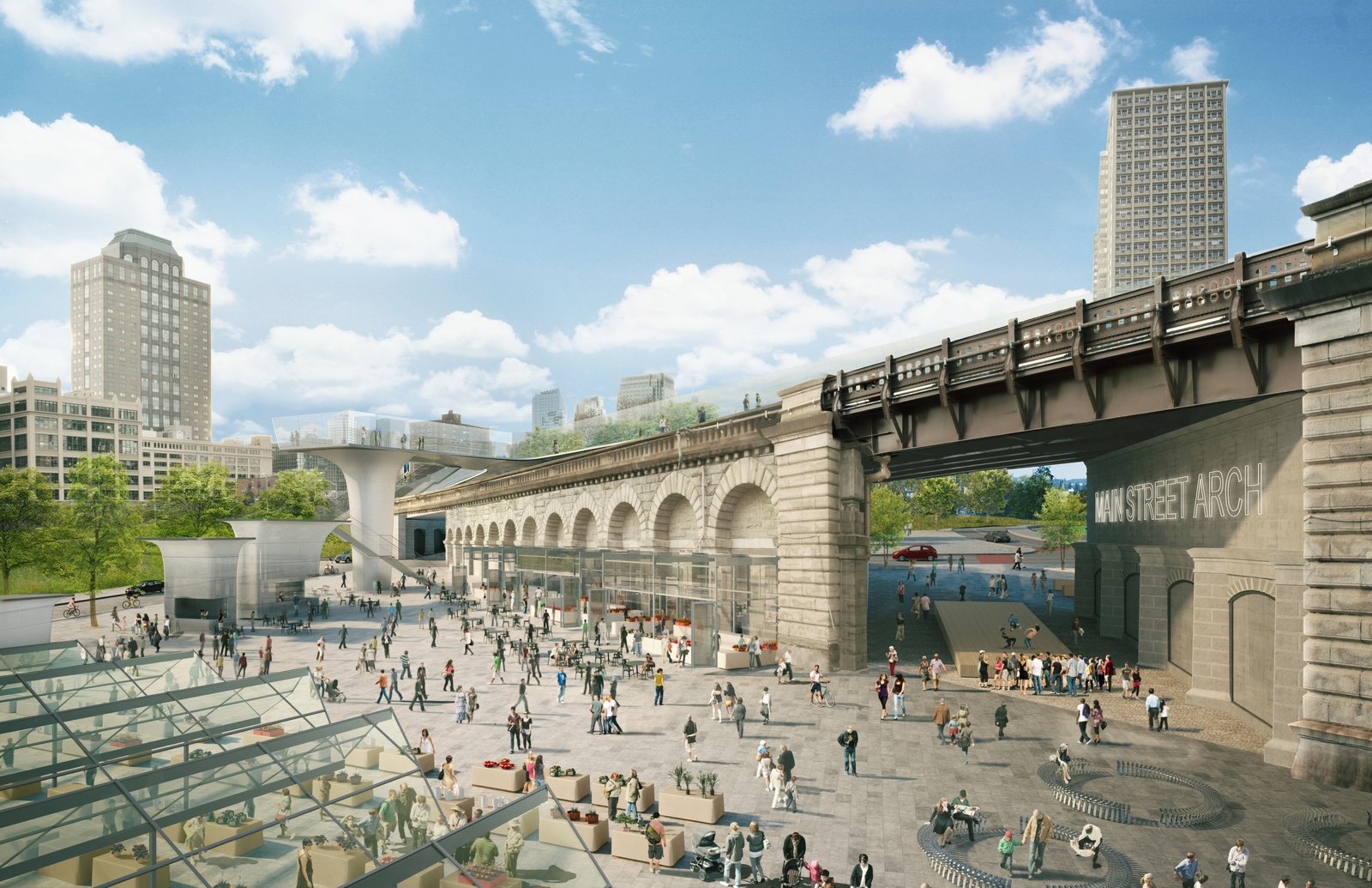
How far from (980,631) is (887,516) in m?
53.4

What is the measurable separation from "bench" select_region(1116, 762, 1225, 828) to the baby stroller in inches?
340

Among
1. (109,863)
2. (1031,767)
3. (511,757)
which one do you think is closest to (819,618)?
(1031,767)

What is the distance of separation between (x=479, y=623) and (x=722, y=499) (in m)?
18.5

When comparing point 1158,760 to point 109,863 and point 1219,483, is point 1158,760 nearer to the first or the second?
point 1219,483

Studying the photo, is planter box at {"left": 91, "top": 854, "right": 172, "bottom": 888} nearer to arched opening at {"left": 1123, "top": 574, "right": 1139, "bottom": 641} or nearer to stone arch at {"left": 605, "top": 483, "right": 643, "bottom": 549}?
arched opening at {"left": 1123, "top": 574, "right": 1139, "bottom": 641}

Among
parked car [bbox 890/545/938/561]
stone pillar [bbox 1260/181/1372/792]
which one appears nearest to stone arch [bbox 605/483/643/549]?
stone pillar [bbox 1260/181/1372/792]

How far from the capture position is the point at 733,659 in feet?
107

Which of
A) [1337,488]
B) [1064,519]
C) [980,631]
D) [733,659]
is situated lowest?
[733,659]

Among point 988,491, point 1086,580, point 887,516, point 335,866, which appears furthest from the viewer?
point 988,491

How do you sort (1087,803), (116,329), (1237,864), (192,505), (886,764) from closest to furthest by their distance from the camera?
(1237,864) < (1087,803) < (886,764) < (192,505) < (116,329)

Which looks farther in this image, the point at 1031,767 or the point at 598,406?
the point at 598,406

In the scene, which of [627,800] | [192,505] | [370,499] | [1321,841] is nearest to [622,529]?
[627,800]

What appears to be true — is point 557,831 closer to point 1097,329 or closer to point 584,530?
point 1097,329

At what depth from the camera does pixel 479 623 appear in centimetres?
4725
